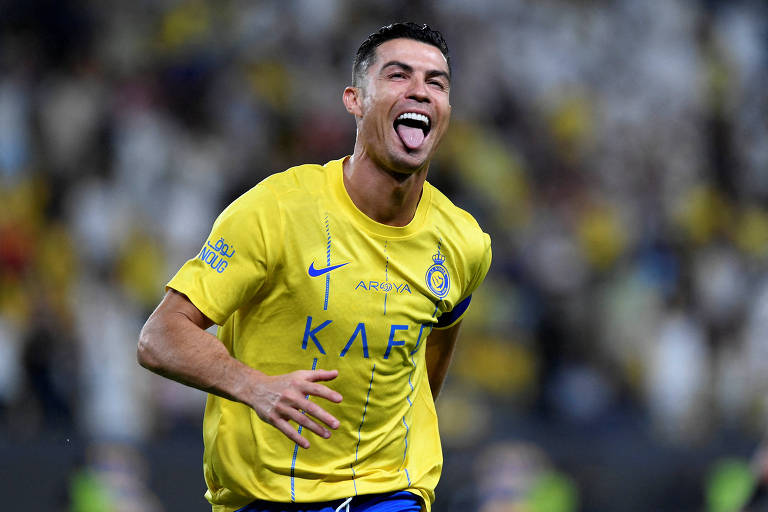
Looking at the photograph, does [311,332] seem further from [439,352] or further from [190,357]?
Result: [439,352]

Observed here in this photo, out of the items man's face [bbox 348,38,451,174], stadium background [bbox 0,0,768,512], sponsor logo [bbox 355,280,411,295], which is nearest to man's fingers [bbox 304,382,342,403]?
sponsor logo [bbox 355,280,411,295]

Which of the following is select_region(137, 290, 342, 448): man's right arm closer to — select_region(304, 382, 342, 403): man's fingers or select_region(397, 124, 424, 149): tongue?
Result: select_region(304, 382, 342, 403): man's fingers

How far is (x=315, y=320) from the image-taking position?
142 inches

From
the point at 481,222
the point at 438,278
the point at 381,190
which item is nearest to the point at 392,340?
the point at 438,278

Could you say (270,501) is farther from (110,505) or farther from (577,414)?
(577,414)

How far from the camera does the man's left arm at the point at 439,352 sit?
13.9 ft

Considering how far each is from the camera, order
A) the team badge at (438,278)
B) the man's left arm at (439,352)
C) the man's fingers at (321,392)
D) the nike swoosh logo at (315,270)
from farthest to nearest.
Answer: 1. the man's left arm at (439,352)
2. the team badge at (438,278)
3. the nike swoosh logo at (315,270)
4. the man's fingers at (321,392)

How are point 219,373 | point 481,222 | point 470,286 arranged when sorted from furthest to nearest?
point 481,222 → point 470,286 → point 219,373

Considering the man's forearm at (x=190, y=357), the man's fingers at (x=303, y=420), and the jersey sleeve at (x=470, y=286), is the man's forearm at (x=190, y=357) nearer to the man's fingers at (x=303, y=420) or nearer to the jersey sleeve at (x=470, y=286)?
the man's fingers at (x=303, y=420)

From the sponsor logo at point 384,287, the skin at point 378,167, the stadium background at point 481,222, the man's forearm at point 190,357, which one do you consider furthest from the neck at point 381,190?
the stadium background at point 481,222

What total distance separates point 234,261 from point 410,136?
0.71 metres

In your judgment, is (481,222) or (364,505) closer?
(364,505)

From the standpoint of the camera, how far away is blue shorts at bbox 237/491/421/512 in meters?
3.67

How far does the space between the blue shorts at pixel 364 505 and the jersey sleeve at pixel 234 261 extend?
24.2 inches
